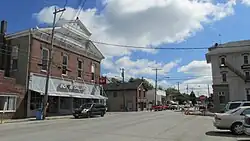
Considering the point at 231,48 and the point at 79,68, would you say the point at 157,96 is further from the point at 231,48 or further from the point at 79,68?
the point at 79,68

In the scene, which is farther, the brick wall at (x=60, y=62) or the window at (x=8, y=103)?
the brick wall at (x=60, y=62)

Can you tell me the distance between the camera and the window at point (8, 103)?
27953mm

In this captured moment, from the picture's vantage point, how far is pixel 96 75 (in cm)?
4678

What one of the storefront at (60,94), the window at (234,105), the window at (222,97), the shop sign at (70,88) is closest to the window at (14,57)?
the storefront at (60,94)

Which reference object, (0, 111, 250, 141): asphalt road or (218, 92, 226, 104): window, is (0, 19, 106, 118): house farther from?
(218, 92, 226, 104): window

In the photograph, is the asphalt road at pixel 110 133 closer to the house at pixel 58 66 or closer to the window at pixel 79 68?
the house at pixel 58 66

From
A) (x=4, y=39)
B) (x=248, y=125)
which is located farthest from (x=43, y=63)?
(x=248, y=125)

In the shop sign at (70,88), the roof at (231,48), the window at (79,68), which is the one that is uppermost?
the roof at (231,48)

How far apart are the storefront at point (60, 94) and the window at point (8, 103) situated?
6.69 feet

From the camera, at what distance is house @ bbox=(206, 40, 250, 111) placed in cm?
4819

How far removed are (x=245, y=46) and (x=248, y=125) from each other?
137 feet

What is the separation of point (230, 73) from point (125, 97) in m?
28.0

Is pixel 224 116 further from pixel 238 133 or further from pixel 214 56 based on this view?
pixel 214 56

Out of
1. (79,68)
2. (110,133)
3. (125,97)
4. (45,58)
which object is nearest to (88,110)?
(45,58)
